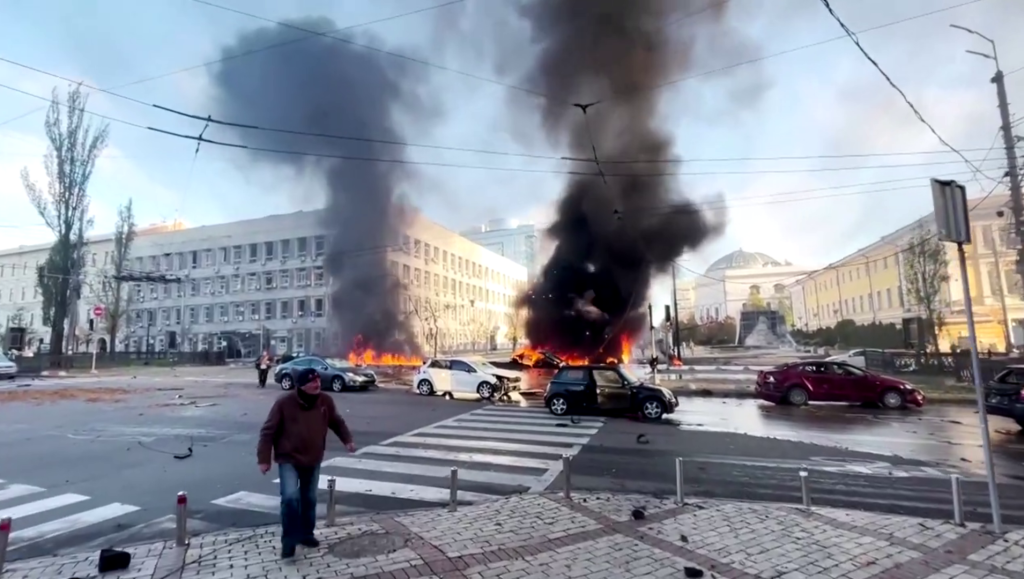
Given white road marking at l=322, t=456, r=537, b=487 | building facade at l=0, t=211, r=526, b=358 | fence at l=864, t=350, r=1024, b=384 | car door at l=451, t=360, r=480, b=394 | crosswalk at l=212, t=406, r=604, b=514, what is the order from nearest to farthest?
crosswalk at l=212, t=406, r=604, b=514 < white road marking at l=322, t=456, r=537, b=487 < car door at l=451, t=360, r=480, b=394 < fence at l=864, t=350, r=1024, b=384 < building facade at l=0, t=211, r=526, b=358

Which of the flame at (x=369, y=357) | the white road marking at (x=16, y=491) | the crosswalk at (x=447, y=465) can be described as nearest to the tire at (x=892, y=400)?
the crosswalk at (x=447, y=465)

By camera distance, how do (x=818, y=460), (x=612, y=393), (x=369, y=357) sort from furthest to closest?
(x=369, y=357), (x=612, y=393), (x=818, y=460)

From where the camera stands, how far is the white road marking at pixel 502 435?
9.46 metres

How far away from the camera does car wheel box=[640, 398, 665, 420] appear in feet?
40.7

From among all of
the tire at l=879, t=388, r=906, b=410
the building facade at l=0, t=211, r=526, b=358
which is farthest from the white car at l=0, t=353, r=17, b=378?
the tire at l=879, t=388, r=906, b=410

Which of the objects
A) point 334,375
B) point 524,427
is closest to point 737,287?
point 334,375

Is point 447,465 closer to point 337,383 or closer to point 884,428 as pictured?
point 884,428

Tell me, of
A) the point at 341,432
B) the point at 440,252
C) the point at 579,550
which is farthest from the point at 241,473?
the point at 440,252

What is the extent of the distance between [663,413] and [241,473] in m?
9.04

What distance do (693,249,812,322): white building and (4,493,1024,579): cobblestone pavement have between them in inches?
3365

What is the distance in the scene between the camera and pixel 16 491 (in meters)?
6.40

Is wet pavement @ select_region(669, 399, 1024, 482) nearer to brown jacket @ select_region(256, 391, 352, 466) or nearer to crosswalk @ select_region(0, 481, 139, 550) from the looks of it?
brown jacket @ select_region(256, 391, 352, 466)

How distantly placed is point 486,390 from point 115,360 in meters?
38.9

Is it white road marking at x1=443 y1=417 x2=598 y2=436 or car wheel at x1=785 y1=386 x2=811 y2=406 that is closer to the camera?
white road marking at x1=443 y1=417 x2=598 y2=436
